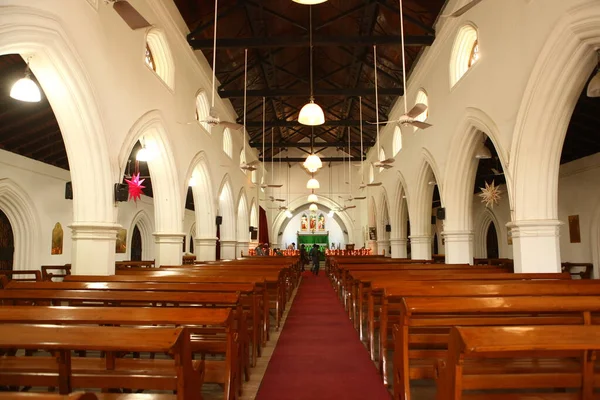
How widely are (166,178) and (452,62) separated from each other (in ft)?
21.5

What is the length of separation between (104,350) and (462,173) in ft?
26.7

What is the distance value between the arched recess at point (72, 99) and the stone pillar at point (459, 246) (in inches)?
264

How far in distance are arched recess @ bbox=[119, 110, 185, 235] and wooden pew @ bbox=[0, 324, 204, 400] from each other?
623cm

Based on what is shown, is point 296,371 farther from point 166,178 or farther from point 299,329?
point 166,178

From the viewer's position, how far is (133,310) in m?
2.43

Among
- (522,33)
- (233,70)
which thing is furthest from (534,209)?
(233,70)

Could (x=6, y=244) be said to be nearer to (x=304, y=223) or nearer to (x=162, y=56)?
(x=162, y=56)

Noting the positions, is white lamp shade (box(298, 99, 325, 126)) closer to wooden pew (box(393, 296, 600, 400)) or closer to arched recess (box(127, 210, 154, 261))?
wooden pew (box(393, 296, 600, 400))

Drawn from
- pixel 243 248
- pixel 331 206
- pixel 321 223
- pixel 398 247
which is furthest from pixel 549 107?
pixel 321 223

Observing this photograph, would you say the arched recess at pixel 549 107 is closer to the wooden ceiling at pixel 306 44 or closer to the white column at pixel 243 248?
the wooden ceiling at pixel 306 44

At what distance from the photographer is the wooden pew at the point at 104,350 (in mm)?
1807

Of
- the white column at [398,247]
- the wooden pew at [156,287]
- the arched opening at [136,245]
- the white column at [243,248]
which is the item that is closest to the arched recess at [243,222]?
the white column at [243,248]

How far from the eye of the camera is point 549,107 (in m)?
5.62

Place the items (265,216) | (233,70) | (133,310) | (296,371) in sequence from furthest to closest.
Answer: (265,216) → (233,70) → (296,371) → (133,310)
